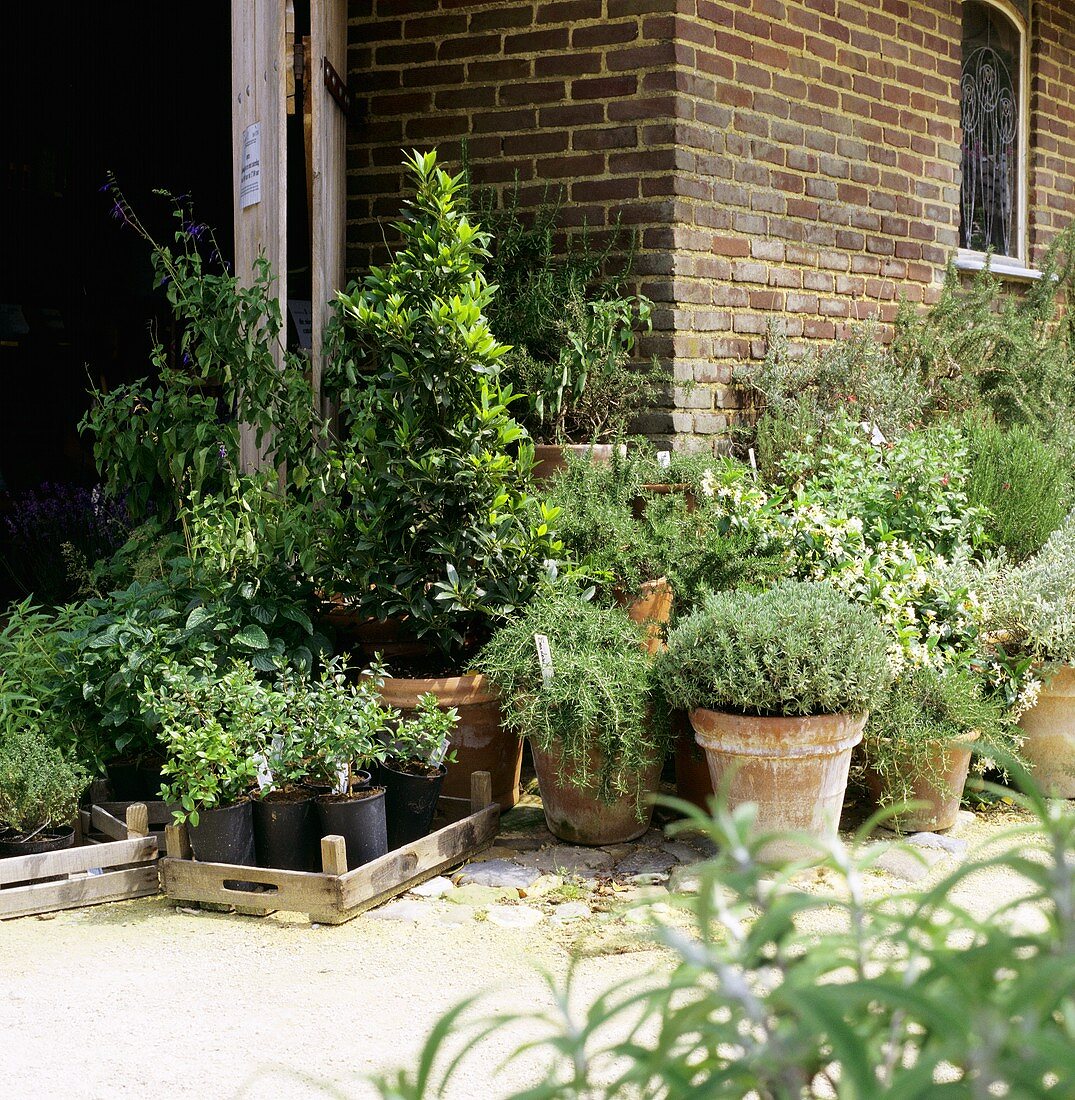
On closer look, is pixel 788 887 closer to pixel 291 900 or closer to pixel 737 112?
pixel 291 900

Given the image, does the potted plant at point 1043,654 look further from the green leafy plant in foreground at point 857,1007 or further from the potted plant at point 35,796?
the green leafy plant in foreground at point 857,1007

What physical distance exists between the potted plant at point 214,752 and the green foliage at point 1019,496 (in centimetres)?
281

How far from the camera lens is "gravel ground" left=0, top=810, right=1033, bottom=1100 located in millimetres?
2510

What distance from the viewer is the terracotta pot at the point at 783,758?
3578mm

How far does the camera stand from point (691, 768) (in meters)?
4.18

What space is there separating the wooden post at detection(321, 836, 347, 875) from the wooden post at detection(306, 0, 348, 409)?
1.84 m

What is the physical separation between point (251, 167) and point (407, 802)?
97.0 inches

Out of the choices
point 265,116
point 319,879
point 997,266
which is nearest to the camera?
point 319,879

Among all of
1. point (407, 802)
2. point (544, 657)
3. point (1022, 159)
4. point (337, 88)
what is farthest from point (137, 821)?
point (1022, 159)

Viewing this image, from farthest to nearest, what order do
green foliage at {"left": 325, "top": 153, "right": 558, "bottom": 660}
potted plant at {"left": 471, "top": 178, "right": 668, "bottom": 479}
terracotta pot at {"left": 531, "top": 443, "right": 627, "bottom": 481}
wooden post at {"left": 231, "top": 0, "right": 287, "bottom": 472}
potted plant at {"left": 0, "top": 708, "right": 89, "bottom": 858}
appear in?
potted plant at {"left": 471, "top": 178, "right": 668, "bottom": 479}, terracotta pot at {"left": 531, "top": 443, "right": 627, "bottom": 481}, wooden post at {"left": 231, "top": 0, "right": 287, "bottom": 472}, green foliage at {"left": 325, "top": 153, "right": 558, "bottom": 660}, potted plant at {"left": 0, "top": 708, "right": 89, "bottom": 858}

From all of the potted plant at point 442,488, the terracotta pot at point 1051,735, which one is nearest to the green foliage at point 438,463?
the potted plant at point 442,488

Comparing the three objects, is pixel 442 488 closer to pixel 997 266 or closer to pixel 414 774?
pixel 414 774

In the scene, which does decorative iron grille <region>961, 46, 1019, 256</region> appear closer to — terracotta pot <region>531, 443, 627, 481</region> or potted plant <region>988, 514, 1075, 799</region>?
terracotta pot <region>531, 443, 627, 481</region>

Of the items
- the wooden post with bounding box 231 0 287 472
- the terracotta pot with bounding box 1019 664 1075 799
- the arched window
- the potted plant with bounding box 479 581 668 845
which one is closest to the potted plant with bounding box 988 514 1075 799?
the terracotta pot with bounding box 1019 664 1075 799
